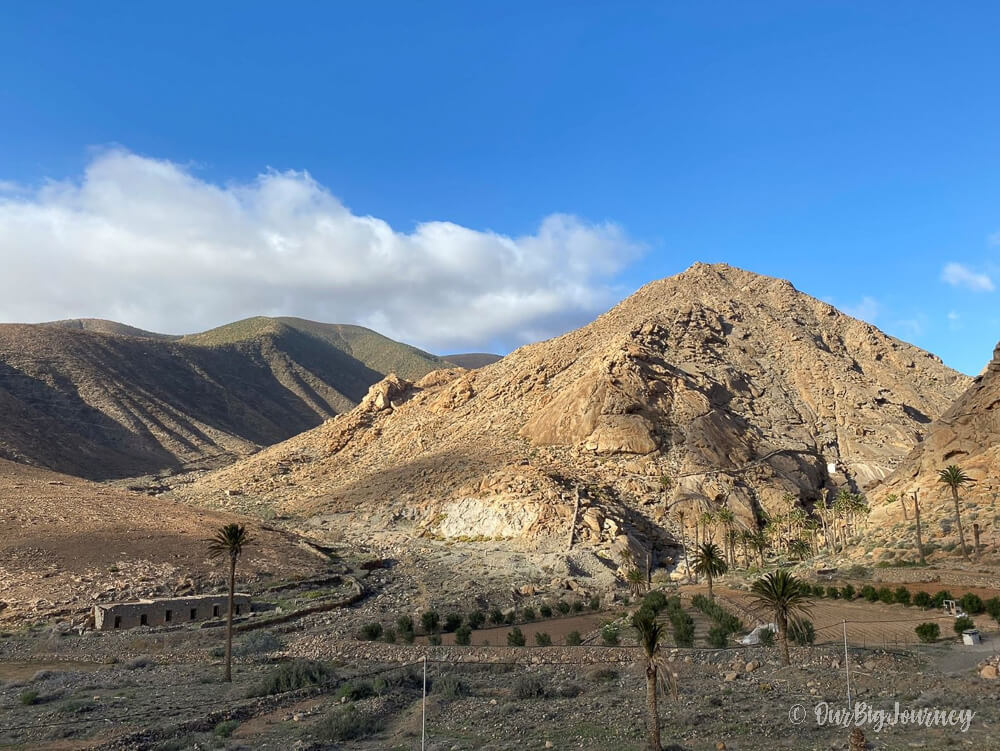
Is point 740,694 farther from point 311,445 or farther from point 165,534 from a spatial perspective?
point 311,445

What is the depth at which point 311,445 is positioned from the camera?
93562 millimetres

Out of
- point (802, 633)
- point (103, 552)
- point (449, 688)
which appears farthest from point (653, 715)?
point (103, 552)

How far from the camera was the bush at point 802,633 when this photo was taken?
2414 centimetres

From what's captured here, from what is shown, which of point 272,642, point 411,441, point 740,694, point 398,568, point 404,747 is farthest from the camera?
point 411,441

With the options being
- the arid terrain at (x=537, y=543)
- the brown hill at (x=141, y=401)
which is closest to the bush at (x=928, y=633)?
the arid terrain at (x=537, y=543)

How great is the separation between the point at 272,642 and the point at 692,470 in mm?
45240

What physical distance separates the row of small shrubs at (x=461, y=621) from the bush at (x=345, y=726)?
1043 centimetres

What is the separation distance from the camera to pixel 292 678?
21.5m

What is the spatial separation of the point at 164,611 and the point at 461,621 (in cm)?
1488

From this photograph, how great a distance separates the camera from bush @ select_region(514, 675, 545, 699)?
20.1m

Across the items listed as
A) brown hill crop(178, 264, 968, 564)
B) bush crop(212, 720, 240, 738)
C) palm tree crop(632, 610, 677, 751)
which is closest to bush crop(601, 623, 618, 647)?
palm tree crop(632, 610, 677, 751)

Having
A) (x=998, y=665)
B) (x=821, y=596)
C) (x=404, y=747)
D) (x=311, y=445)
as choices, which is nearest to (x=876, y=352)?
(x=821, y=596)

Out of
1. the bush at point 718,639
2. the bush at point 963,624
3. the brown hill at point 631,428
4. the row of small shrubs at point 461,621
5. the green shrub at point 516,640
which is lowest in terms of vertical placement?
the row of small shrubs at point 461,621

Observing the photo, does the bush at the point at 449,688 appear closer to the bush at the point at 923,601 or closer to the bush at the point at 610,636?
the bush at the point at 610,636
